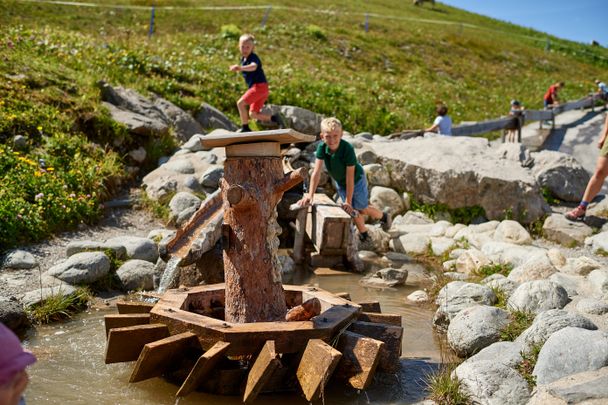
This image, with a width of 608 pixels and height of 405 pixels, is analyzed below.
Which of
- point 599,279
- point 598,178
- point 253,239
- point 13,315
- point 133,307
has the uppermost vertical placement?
point 598,178

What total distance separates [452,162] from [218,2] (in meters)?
27.7

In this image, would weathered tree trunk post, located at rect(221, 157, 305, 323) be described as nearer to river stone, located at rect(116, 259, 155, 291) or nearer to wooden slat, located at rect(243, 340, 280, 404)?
wooden slat, located at rect(243, 340, 280, 404)

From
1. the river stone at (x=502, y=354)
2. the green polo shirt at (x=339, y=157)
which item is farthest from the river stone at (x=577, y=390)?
the green polo shirt at (x=339, y=157)

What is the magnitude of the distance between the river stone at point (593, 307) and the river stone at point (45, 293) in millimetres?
5189

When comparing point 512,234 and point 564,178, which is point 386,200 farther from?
point 564,178

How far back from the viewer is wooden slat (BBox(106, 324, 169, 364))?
4.62 m

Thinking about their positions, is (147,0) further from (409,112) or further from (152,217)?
(152,217)

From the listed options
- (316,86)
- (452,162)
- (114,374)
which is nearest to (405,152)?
(452,162)

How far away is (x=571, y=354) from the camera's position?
417 centimetres

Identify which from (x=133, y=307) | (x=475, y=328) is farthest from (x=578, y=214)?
(x=133, y=307)

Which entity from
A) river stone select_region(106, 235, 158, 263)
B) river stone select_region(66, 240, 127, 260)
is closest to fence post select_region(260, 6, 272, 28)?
river stone select_region(106, 235, 158, 263)

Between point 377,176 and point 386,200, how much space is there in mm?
572

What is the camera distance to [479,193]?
1094cm

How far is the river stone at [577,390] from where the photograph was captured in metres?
3.57
